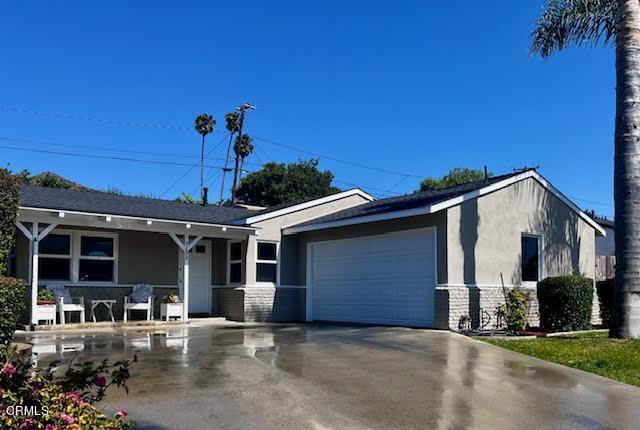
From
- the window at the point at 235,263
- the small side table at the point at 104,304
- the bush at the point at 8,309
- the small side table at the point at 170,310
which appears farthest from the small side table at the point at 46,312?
the bush at the point at 8,309

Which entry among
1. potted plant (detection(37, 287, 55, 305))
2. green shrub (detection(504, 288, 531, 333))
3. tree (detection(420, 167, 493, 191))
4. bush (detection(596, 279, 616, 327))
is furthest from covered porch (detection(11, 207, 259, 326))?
tree (detection(420, 167, 493, 191))

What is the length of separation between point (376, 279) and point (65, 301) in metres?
8.42

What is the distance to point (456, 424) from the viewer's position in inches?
244

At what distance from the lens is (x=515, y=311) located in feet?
49.1

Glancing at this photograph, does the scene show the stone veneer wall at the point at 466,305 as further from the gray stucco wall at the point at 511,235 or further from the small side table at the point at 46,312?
the small side table at the point at 46,312

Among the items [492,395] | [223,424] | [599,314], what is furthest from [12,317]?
[599,314]

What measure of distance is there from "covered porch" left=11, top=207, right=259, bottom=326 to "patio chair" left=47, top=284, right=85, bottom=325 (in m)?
0.22

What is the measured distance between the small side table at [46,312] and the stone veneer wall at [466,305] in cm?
958

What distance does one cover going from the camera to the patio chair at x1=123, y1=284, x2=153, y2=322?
17.6 meters

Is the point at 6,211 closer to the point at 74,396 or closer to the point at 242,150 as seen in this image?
the point at 74,396

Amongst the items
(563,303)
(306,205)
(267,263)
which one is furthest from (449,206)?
(267,263)

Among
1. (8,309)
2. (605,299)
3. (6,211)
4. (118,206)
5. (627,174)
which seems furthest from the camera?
(118,206)

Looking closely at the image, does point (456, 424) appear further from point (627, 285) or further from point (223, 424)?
point (627, 285)

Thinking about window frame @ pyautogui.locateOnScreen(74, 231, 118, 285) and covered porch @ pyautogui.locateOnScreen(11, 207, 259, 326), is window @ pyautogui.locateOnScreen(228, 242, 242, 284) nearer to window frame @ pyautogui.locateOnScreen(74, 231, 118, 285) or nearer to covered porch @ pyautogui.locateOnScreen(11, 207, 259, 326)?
covered porch @ pyautogui.locateOnScreen(11, 207, 259, 326)
